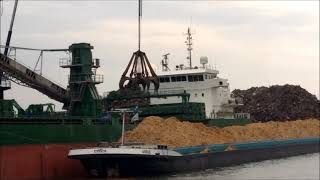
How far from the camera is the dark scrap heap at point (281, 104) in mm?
76250

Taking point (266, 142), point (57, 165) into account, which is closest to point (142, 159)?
point (57, 165)

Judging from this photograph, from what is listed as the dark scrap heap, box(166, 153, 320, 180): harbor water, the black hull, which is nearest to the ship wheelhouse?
the black hull

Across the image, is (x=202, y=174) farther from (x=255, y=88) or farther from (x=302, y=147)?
(x=255, y=88)

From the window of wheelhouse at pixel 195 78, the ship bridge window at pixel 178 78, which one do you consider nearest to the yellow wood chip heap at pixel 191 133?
the window of wheelhouse at pixel 195 78

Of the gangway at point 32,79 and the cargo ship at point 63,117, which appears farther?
the gangway at point 32,79

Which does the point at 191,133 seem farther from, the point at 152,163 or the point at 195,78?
the point at 195,78

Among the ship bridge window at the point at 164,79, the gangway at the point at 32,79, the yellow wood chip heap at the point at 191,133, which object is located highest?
the ship bridge window at the point at 164,79

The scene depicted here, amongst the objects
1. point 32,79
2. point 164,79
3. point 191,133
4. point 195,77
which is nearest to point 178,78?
point 164,79

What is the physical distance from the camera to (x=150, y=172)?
27625 millimetres

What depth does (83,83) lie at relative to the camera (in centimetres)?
3278

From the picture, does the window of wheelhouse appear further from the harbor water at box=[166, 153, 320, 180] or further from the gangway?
the gangway

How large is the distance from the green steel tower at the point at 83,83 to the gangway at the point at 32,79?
0.65m

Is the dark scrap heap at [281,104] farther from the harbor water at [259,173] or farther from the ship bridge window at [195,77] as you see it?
the harbor water at [259,173]

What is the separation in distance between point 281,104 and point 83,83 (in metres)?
50.0
